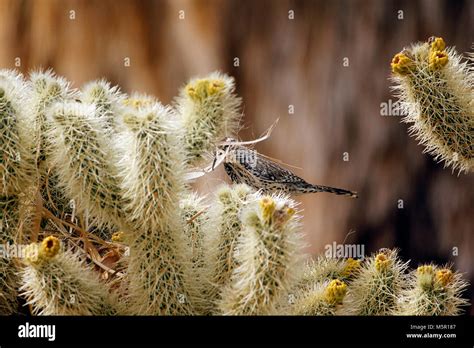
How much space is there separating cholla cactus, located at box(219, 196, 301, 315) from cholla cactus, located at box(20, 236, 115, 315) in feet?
1.05

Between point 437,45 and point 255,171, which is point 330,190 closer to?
point 255,171

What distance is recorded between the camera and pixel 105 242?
1678 millimetres

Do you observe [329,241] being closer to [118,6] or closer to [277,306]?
[277,306]

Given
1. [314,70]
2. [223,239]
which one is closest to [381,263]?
[223,239]

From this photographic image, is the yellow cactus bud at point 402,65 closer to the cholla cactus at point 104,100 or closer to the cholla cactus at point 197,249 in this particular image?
the cholla cactus at point 197,249

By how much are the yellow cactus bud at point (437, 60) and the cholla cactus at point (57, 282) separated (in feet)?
3.04

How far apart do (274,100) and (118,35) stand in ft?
2.08

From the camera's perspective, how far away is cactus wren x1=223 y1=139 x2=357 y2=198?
1890mm

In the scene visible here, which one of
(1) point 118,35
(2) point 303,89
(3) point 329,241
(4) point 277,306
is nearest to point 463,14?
(2) point 303,89

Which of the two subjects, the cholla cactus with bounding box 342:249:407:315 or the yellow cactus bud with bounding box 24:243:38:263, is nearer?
the yellow cactus bud with bounding box 24:243:38:263

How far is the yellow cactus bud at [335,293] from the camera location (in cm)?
151

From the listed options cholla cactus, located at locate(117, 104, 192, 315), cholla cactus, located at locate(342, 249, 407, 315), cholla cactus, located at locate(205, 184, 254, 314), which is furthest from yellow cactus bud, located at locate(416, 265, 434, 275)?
cholla cactus, located at locate(117, 104, 192, 315)

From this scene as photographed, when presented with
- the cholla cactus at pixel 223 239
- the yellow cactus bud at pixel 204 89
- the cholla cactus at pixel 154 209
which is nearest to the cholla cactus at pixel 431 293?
the cholla cactus at pixel 223 239

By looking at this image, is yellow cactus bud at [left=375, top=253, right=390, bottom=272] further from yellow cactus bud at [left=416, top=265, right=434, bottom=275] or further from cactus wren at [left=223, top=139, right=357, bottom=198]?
cactus wren at [left=223, top=139, right=357, bottom=198]
